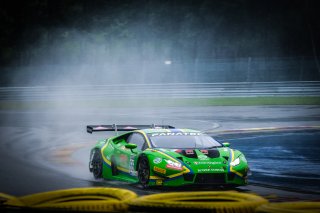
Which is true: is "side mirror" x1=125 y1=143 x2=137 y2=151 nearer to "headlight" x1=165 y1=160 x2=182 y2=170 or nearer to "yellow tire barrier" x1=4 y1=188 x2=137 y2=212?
"headlight" x1=165 y1=160 x2=182 y2=170

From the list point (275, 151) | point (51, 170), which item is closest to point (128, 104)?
point (275, 151)

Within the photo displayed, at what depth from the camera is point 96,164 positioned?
12.8 metres

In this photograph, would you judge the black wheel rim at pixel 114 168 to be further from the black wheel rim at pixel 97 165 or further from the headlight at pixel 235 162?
the headlight at pixel 235 162

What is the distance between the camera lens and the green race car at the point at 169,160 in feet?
34.8

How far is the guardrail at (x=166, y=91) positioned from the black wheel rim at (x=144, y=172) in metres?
28.0

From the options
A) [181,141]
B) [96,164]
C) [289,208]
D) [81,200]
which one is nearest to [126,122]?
[96,164]

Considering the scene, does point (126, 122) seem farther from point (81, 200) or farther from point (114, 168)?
point (81, 200)

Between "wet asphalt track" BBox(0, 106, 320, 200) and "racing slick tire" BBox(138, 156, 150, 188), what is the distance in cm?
15

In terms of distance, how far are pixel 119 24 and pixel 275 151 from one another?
130ft

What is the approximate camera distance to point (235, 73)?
4050 cm

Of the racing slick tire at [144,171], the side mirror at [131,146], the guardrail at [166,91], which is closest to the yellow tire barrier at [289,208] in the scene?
the racing slick tire at [144,171]

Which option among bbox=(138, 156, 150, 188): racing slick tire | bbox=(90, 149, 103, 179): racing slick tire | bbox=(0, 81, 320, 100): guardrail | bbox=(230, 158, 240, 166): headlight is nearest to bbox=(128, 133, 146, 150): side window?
bbox=(138, 156, 150, 188): racing slick tire

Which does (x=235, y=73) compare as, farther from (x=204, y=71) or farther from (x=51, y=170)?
(x=51, y=170)

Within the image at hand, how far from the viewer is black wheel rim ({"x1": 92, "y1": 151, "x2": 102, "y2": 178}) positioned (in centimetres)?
1258
